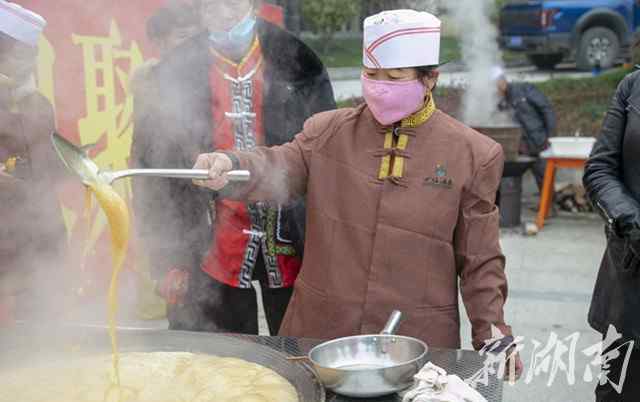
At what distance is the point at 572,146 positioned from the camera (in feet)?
23.4

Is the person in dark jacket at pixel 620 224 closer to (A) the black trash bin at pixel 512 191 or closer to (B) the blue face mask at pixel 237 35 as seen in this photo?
(B) the blue face mask at pixel 237 35

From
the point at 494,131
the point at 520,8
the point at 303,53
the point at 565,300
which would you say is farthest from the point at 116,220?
the point at 520,8

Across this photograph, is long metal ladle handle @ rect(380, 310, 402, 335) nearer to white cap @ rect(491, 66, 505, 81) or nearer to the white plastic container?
the white plastic container

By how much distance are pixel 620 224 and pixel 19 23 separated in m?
2.19

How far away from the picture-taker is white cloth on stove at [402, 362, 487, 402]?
1.74 m

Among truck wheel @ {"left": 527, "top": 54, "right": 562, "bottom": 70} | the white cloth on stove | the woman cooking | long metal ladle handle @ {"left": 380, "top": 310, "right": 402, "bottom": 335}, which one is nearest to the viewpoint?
the white cloth on stove

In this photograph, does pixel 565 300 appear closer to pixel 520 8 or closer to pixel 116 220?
pixel 116 220

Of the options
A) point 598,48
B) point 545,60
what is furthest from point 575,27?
point 545,60

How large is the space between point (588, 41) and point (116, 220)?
1447 cm

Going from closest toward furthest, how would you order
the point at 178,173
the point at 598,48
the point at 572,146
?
the point at 178,173 < the point at 572,146 < the point at 598,48

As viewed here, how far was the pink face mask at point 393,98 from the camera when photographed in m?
2.33

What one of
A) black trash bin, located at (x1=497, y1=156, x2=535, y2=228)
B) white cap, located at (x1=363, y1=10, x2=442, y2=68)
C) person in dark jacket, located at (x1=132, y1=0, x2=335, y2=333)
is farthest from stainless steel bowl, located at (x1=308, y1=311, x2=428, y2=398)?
black trash bin, located at (x1=497, y1=156, x2=535, y2=228)

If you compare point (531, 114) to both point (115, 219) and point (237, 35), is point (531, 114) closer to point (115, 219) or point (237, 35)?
point (237, 35)

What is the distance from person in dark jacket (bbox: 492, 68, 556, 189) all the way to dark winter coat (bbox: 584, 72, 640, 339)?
5.33 m
